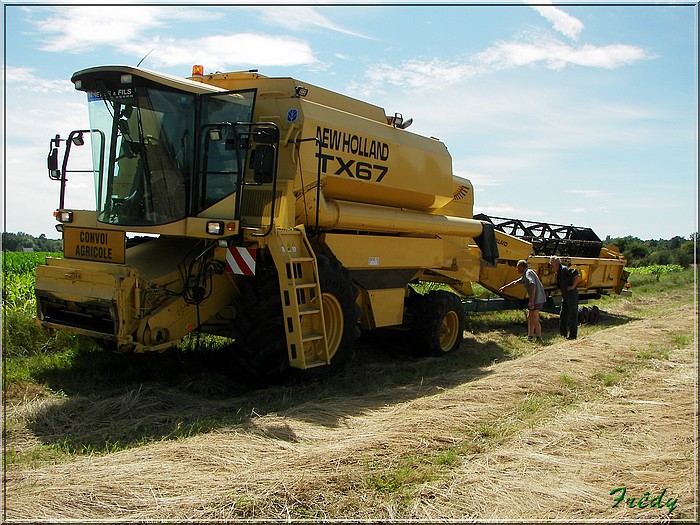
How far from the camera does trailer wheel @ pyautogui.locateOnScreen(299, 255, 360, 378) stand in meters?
6.86

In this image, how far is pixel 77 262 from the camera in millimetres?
6484

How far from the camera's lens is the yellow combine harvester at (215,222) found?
6129 millimetres

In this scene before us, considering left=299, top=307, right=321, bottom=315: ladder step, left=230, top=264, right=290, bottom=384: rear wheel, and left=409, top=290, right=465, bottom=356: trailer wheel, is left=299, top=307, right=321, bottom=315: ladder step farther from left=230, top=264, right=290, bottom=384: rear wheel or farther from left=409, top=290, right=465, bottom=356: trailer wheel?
left=409, top=290, right=465, bottom=356: trailer wheel

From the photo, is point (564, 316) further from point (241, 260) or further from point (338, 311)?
point (241, 260)

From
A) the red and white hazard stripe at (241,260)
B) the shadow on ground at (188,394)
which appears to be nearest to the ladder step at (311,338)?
the shadow on ground at (188,394)

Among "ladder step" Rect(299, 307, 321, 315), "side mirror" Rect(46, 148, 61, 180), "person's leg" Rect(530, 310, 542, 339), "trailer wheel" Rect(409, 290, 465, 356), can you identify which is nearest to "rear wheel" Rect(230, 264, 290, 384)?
"ladder step" Rect(299, 307, 321, 315)

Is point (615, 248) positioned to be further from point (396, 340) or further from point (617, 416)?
point (617, 416)

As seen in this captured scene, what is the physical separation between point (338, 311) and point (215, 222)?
1721 millimetres

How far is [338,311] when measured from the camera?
7035 millimetres

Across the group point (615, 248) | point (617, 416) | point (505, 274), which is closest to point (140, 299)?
point (617, 416)

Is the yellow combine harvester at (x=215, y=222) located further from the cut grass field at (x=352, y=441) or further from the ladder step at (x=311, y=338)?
the cut grass field at (x=352, y=441)

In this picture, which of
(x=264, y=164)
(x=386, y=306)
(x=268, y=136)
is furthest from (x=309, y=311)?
(x=386, y=306)

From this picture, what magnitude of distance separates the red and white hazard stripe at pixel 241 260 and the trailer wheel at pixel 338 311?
31.6 inches

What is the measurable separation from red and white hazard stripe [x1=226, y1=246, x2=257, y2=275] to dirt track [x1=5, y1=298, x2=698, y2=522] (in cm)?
148
